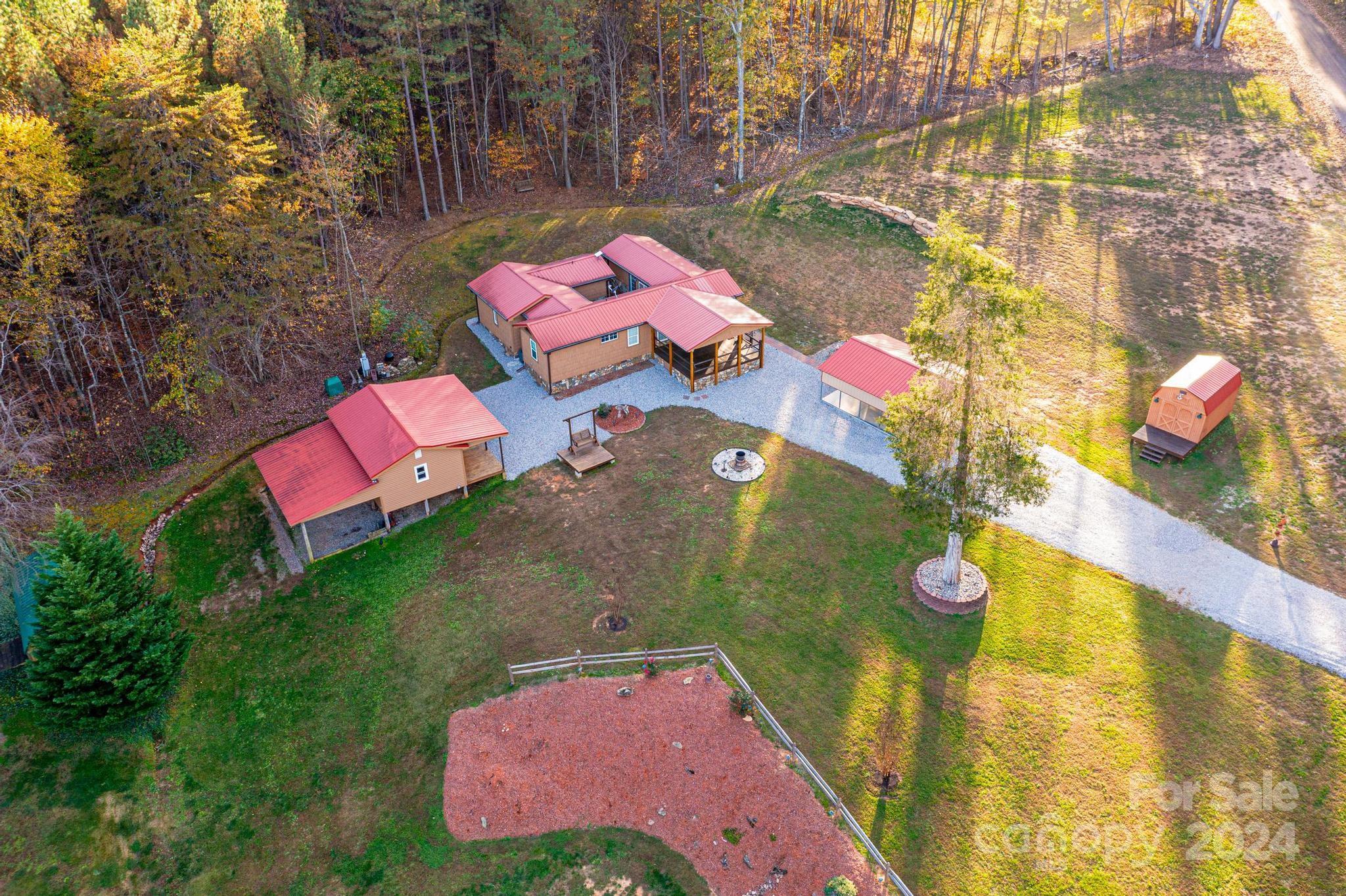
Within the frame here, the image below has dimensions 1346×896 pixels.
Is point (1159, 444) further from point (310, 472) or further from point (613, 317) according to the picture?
point (310, 472)

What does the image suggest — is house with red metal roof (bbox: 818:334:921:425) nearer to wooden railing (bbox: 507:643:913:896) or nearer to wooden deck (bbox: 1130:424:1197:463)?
wooden deck (bbox: 1130:424:1197:463)

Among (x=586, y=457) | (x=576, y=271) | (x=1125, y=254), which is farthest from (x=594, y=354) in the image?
(x=1125, y=254)

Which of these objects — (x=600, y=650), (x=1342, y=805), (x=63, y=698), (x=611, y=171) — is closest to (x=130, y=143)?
(x=63, y=698)

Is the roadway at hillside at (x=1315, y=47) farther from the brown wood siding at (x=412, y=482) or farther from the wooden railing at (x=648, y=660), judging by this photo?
the brown wood siding at (x=412, y=482)

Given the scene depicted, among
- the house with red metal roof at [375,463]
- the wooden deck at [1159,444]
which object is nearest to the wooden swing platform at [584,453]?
the house with red metal roof at [375,463]

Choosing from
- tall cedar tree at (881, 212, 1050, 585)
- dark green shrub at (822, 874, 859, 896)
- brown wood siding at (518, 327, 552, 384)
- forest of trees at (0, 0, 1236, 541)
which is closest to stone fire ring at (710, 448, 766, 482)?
tall cedar tree at (881, 212, 1050, 585)

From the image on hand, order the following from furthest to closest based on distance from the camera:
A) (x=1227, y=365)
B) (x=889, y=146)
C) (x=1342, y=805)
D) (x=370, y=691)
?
(x=889, y=146) < (x=1227, y=365) < (x=370, y=691) < (x=1342, y=805)

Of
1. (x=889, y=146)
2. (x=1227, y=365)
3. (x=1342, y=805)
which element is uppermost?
(x=889, y=146)

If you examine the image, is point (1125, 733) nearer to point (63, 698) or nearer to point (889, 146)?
point (63, 698)
